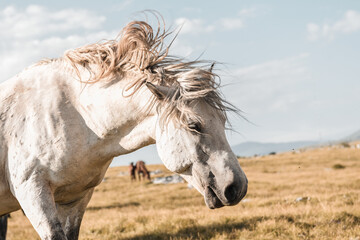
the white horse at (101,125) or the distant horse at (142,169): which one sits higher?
the white horse at (101,125)

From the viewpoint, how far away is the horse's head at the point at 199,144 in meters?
3.69

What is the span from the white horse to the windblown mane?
1 centimetres

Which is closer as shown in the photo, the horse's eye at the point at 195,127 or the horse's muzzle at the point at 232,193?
the horse's muzzle at the point at 232,193

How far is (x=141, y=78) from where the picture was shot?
4.25 meters

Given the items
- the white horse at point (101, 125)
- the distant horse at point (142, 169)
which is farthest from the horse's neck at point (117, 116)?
the distant horse at point (142, 169)

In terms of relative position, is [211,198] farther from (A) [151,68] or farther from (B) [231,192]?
(A) [151,68]

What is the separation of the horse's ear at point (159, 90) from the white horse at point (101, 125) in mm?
12

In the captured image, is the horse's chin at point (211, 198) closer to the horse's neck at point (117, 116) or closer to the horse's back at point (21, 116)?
the horse's neck at point (117, 116)

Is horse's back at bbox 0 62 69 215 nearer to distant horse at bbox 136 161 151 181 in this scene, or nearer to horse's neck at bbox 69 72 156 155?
horse's neck at bbox 69 72 156 155

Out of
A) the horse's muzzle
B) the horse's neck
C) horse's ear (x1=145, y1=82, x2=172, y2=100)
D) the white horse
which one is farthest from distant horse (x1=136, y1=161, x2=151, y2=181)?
the horse's muzzle

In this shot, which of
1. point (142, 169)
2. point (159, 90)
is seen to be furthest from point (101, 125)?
point (142, 169)

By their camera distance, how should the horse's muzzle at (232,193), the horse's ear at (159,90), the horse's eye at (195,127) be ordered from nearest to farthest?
the horse's muzzle at (232,193)
the horse's eye at (195,127)
the horse's ear at (159,90)

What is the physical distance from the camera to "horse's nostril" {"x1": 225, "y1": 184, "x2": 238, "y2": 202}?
3648mm

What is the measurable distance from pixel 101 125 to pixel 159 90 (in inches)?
32.8
